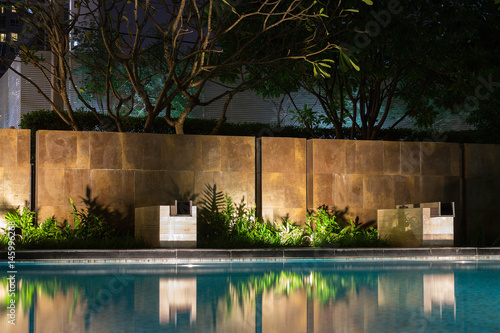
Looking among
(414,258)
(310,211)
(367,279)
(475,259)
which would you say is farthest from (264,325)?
(310,211)

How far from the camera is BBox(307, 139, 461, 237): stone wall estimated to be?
15617 mm

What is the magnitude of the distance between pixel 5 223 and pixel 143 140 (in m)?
3.59

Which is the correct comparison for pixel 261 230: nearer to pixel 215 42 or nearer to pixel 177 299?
pixel 215 42

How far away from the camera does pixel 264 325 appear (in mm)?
5172

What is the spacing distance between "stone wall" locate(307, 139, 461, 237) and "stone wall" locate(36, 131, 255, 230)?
1807mm

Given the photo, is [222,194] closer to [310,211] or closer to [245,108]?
[310,211]

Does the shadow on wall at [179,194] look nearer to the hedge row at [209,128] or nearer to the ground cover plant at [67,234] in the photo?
the ground cover plant at [67,234]

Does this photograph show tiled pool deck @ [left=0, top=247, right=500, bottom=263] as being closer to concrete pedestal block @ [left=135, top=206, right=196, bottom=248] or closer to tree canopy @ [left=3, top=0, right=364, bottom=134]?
concrete pedestal block @ [left=135, top=206, right=196, bottom=248]

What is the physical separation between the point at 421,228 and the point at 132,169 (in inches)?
266

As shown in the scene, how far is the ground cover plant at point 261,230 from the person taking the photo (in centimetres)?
1379

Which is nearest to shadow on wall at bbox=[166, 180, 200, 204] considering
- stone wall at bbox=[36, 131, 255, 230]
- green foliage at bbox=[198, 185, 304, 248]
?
stone wall at bbox=[36, 131, 255, 230]

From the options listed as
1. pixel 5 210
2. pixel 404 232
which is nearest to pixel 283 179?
pixel 404 232

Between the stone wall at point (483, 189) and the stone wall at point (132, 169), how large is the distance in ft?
19.5

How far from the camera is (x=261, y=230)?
14.3 m
